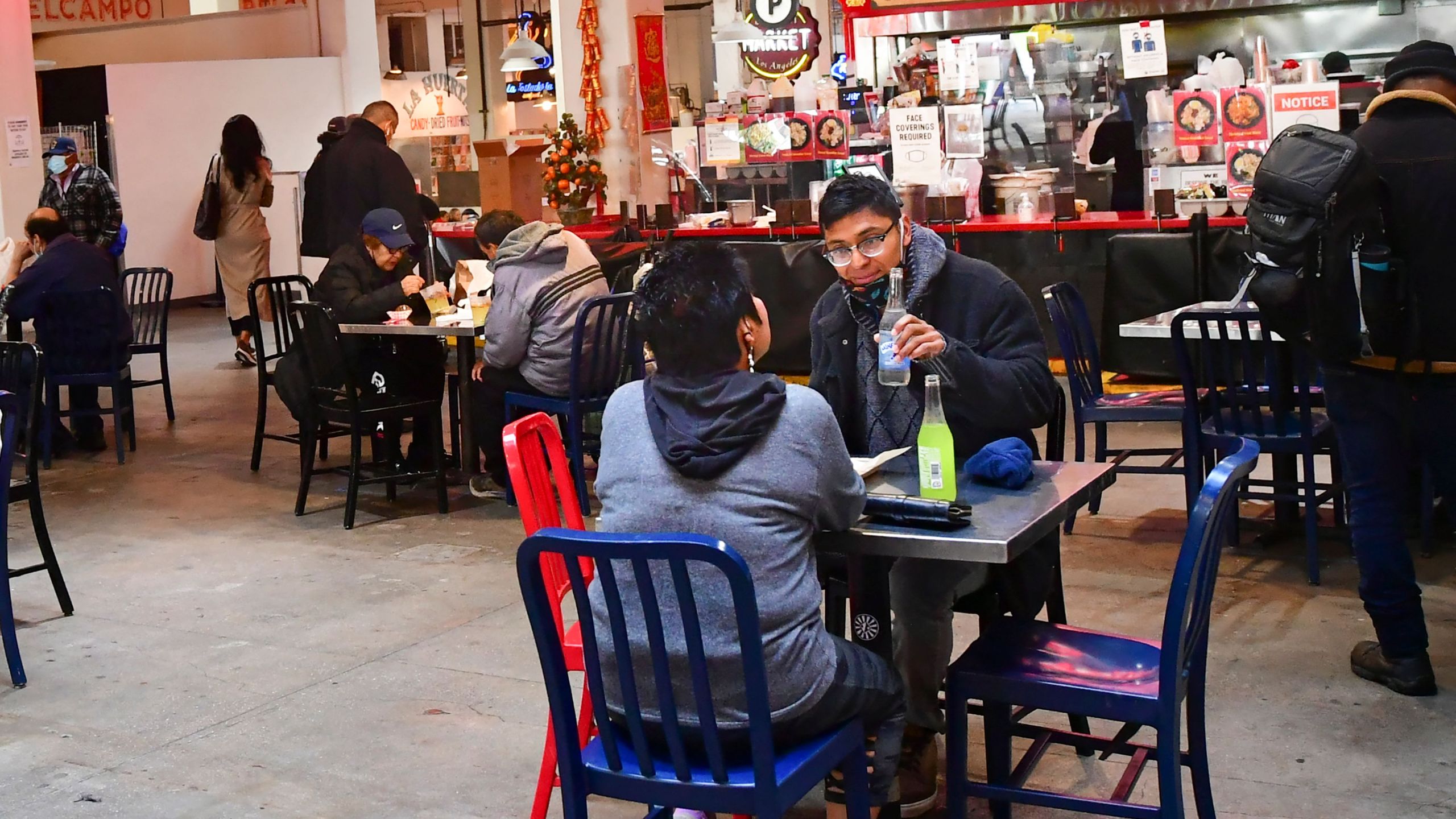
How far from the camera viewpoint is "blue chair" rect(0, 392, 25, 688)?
446 cm

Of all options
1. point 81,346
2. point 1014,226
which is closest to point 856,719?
point 1014,226

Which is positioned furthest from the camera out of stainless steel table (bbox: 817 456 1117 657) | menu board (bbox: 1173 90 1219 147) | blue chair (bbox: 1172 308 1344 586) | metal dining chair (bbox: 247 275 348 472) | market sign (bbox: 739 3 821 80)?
market sign (bbox: 739 3 821 80)

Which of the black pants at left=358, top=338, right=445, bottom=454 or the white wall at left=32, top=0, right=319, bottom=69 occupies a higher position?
the white wall at left=32, top=0, right=319, bottom=69

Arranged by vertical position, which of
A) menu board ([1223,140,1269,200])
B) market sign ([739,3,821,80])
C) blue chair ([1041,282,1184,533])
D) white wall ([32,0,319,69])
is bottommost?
blue chair ([1041,282,1184,533])

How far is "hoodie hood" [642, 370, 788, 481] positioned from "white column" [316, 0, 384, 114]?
1459cm

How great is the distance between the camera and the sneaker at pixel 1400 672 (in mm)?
3943

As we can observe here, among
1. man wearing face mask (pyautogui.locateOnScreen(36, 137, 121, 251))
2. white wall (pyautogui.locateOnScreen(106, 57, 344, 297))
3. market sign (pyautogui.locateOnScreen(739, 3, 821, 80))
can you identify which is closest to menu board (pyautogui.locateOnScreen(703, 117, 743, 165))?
man wearing face mask (pyautogui.locateOnScreen(36, 137, 121, 251))

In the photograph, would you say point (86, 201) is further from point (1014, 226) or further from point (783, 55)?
point (783, 55)

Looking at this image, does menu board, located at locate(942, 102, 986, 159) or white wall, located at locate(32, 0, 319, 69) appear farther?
white wall, located at locate(32, 0, 319, 69)

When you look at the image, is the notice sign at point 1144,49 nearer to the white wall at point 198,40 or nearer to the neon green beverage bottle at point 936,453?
the neon green beverage bottle at point 936,453

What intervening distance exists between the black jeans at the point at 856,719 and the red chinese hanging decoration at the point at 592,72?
9224 millimetres

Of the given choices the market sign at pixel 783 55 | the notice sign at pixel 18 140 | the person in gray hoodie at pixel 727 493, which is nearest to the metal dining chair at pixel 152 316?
the notice sign at pixel 18 140

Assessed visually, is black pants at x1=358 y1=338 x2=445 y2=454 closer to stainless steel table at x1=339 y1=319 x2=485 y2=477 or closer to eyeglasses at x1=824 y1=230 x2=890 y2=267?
stainless steel table at x1=339 y1=319 x2=485 y2=477

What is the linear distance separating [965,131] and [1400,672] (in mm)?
5273
